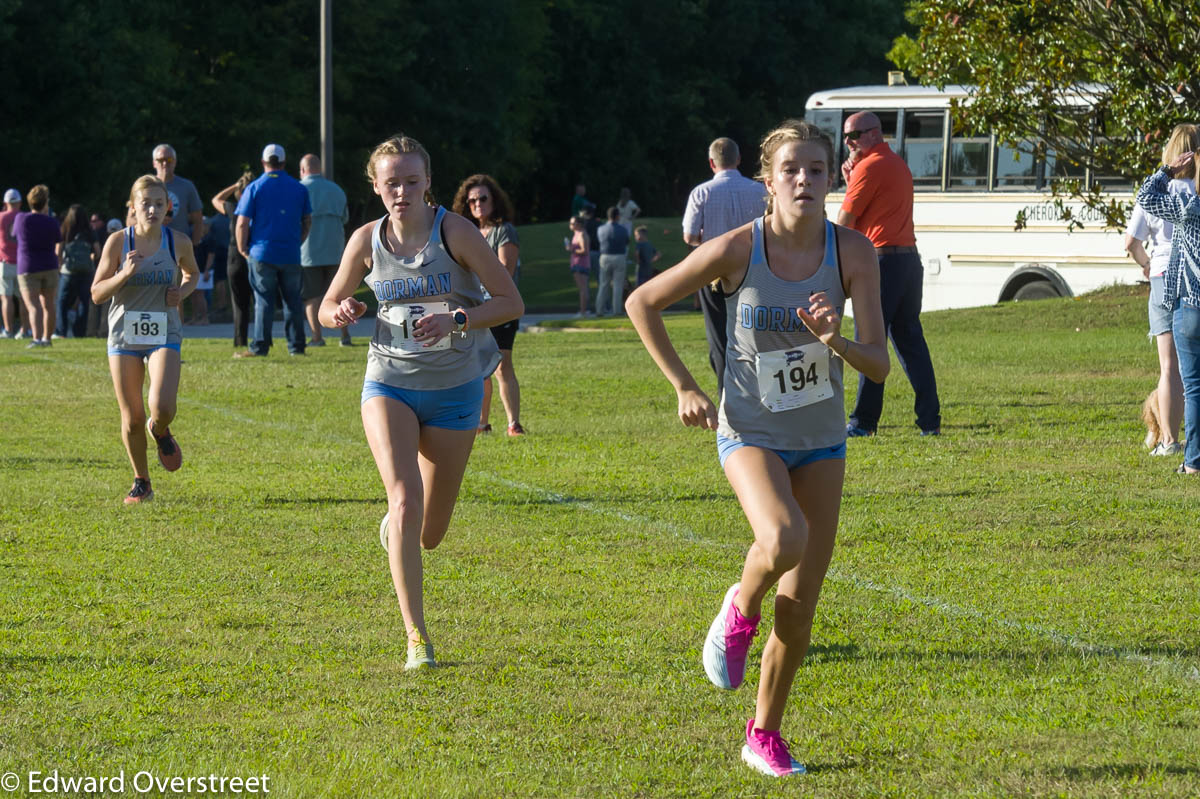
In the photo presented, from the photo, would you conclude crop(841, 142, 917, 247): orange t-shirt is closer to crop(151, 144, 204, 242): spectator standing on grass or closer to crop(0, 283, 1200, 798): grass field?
crop(0, 283, 1200, 798): grass field

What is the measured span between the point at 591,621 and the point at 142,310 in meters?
4.16

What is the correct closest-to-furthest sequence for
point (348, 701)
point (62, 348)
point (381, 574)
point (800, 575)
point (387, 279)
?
point (800, 575) → point (348, 701) → point (387, 279) → point (381, 574) → point (62, 348)

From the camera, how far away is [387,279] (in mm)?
6516

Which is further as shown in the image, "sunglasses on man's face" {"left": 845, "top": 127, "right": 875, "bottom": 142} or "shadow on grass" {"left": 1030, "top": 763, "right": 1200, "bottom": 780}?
"sunglasses on man's face" {"left": 845, "top": 127, "right": 875, "bottom": 142}

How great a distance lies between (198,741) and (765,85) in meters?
66.7

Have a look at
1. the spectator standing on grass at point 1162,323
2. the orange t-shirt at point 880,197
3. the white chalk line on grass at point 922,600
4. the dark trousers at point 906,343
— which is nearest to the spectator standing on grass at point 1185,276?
the spectator standing on grass at point 1162,323

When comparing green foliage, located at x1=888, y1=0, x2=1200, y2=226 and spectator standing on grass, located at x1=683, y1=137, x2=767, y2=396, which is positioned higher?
green foliage, located at x1=888, y1=0, x2=1200, y2=226

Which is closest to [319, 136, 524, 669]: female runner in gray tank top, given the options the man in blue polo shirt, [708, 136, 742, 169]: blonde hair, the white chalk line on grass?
the white chalk line on grass

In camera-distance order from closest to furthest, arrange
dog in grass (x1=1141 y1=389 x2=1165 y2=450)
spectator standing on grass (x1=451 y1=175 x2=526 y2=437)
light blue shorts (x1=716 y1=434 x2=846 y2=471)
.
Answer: light blue shorts (x1=716 y1=434 x2=846 y2=471)
dog in grass (x1=1141 y1=389 x2=1165 y2=450)
spectator standing on grass (x1=451 y1=175 x2=526 y2=437)

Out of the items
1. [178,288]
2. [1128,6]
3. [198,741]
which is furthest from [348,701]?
[1128,6]

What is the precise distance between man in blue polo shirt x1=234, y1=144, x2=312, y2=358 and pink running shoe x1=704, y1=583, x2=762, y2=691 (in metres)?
14.0

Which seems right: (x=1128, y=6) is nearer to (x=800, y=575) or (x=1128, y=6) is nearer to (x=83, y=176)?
(x=800, y=575)

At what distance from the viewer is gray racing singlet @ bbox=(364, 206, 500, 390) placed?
6492 millimetres

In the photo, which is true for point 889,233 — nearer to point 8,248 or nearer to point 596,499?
point 596,499
